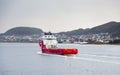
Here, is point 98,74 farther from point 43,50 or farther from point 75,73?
point 43,50

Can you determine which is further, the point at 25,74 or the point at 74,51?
the point at 74,51

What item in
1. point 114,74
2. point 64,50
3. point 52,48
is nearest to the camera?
point 114,74

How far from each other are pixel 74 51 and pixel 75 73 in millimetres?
30126

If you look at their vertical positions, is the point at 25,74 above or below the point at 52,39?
below

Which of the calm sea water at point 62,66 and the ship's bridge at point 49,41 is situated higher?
the ship's bridge at point 49,41

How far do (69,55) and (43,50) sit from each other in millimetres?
9255

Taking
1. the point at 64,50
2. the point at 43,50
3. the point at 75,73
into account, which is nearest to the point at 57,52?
the point at 64,50

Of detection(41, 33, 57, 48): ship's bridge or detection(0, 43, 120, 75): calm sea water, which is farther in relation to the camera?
detection(41, 33, 57, 48): ship's bridge

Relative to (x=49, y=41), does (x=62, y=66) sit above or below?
below

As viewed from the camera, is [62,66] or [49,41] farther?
[49,41]

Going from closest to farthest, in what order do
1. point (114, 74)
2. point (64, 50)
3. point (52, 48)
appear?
1. point (114, 74)
2. point (64, 50)
3. point (52, 48)

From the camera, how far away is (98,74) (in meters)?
35.8

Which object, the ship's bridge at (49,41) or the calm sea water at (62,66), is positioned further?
the ship's bridge at (49,41)

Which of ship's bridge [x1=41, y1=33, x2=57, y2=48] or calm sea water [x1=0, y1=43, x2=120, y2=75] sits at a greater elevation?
ship's bridge [x1=41, y1=33, x2=57, y2=48]
